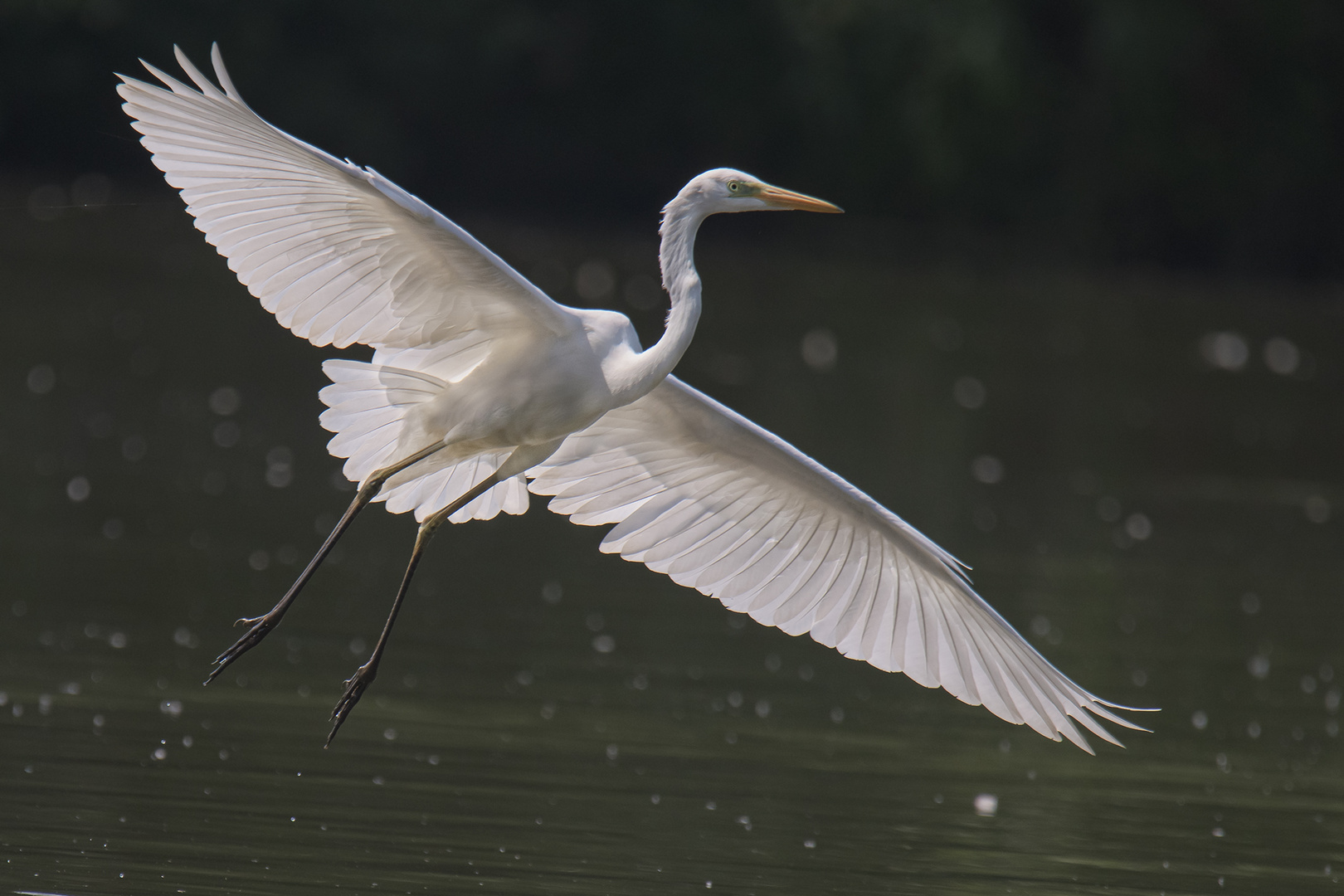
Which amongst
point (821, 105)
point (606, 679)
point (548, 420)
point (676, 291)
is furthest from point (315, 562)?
point (821, 105)

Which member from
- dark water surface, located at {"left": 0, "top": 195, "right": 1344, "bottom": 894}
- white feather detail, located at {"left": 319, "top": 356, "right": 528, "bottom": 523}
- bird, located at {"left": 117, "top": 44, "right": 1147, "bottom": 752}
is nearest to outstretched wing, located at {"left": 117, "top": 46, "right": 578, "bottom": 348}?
bird, located at {"left": 117, "top": 44, "right": 1147, "bottom": 752}

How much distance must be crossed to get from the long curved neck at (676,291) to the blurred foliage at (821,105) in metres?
30.1

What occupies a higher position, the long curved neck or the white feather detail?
the long curved neck

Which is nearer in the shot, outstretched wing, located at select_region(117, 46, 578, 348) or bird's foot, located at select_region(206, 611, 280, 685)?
outstretched wing, located at select_region(117, 46, 578, 348)

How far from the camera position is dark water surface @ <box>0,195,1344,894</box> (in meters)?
6.62

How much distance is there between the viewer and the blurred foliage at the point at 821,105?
127 feet

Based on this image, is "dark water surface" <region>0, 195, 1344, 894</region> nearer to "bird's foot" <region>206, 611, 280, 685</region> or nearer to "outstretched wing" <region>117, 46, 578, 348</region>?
"bird's foot" <region>206, 611, 280, 685</region>

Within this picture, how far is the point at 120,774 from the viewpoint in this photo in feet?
22.7

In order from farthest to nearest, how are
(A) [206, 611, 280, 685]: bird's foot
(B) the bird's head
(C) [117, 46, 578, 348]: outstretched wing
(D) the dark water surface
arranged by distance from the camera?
(B) the bird's head, (A) [206, 611, 280, 685]: bird's foot, (D) the dark water surface, (C) [117, 46, 578, 348]: outstretched wing

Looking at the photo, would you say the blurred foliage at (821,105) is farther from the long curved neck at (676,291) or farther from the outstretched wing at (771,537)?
the long curved neck at (676,291)

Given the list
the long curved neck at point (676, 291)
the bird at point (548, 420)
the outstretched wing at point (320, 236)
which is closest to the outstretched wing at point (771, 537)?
the bird at point (548, 420)

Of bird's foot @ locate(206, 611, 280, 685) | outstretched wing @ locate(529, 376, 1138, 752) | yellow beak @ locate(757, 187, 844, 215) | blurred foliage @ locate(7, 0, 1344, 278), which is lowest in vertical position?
blurred foliage @ locate(7, 0, 1344, 278)

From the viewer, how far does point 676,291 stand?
7.03m

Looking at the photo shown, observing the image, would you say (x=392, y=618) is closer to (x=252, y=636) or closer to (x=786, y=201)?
(x=252, y=636)
